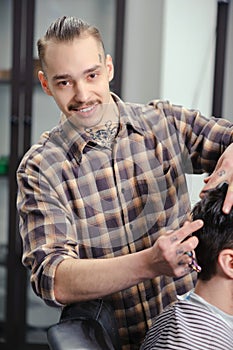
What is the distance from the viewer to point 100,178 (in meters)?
1.79

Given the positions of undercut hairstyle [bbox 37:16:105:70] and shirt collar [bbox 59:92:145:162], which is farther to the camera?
shirt collar [bbox 59:92:145:162]

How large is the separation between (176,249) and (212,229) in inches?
9.2

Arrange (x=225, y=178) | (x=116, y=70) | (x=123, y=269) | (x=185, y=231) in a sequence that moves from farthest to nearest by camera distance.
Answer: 1. (x=116, y=70)
2. (x=225, y=178)
3. (x=123, y=269)
4. (x=185, y=231)

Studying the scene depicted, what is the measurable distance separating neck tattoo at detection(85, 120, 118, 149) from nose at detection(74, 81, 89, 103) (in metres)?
0.11

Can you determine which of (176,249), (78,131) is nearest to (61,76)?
(78,131)

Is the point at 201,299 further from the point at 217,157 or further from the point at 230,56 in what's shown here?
the point at 230,56

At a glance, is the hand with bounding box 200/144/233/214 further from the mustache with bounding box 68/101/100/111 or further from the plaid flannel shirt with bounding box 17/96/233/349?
the mustache with bounding box 68/101/100/111

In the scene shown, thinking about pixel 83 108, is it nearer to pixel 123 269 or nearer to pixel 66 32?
pixel 66 32

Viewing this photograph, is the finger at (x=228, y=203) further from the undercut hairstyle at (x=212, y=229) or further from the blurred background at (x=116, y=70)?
the blurred background at (x=116, y=70)

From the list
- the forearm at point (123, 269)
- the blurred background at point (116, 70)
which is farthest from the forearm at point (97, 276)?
the blurred background at point (116, 70)

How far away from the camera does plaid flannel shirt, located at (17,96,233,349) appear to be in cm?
171

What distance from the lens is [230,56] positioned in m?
3.17

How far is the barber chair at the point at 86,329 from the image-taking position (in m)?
1.56

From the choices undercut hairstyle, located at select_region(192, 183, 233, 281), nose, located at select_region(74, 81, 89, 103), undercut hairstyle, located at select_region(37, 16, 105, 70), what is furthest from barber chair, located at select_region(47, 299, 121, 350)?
undercut hairstyle, located at select_region(37, 16, 105, 70)
